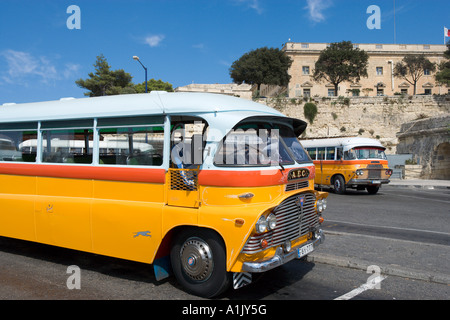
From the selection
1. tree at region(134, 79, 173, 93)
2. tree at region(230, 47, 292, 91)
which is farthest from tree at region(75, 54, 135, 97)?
tree at region(230, 47, 292, 91)

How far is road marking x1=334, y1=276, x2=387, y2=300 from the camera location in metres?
4.67

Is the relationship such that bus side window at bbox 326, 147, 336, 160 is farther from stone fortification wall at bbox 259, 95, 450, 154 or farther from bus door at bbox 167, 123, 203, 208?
stone fortification wall at bbox 259, 95, 450, 154

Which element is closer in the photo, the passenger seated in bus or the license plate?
the license plate

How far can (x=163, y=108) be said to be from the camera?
192 inches

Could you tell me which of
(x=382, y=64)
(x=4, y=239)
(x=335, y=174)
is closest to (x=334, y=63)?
(x=382, y=64)

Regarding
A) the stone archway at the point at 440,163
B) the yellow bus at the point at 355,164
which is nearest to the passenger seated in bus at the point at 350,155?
the yellow bus at the point at 355,164

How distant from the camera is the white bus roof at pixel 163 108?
4629mm

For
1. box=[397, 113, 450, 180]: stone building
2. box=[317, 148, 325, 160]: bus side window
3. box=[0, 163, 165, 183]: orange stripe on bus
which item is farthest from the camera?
box=[397, 113, 450, 180]: stone building

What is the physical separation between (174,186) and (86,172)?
159 centimetres

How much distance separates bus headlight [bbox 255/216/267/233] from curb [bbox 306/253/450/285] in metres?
2.45

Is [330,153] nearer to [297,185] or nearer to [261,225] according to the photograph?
[297,185]

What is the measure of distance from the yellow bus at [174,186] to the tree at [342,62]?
6177cm

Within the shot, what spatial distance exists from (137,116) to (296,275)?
3.35m

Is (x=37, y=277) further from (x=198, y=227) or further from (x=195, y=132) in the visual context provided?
(x=195, y=132)
